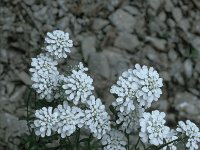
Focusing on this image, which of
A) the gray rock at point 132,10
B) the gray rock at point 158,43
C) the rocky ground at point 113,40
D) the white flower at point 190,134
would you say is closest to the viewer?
the white flower at point 190,134

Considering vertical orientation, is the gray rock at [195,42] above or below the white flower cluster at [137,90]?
above

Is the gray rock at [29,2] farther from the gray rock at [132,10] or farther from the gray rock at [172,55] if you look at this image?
the gray rock at [172,55]

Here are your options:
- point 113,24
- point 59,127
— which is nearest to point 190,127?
point 59,127

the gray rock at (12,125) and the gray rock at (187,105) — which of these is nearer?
the gray rock at (12,125)

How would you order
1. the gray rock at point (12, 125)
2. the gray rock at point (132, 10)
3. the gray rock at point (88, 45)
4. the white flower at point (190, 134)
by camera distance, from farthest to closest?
the gray rock at point (132, 10) → the gray rock at point (88, 45) → the gray rock at point (12, 125) → the white flower at point (190, 134)

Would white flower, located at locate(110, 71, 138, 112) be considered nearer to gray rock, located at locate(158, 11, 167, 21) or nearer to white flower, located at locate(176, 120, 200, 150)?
white flower, located at locate(176, 120, 200, 150)

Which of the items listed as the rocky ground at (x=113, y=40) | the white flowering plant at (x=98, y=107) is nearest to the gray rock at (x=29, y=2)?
the rocky ground at (x=113, y=40)
